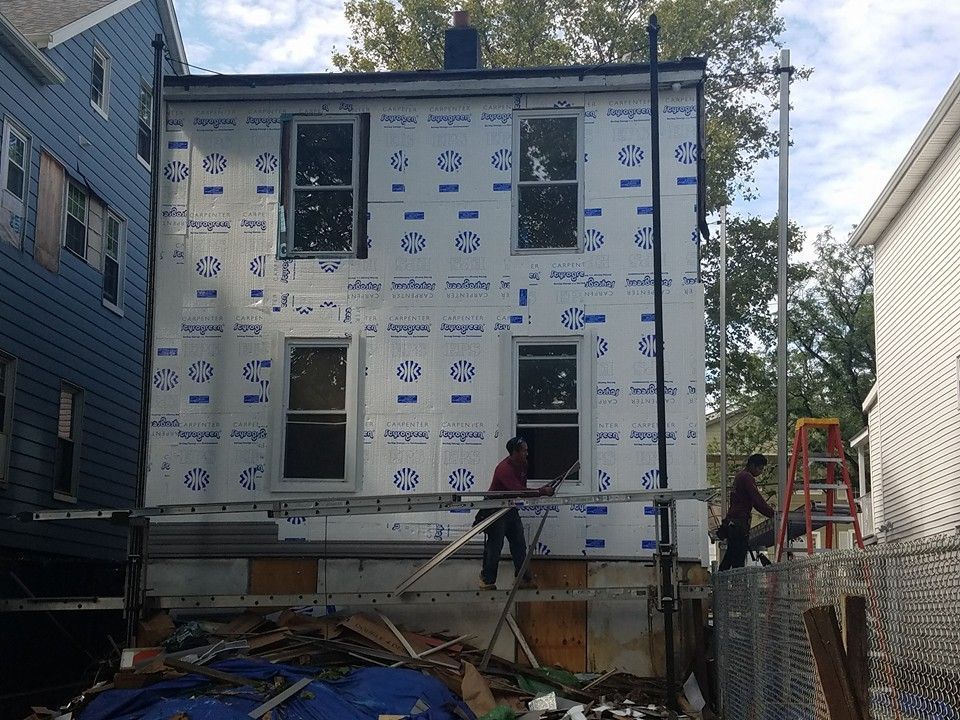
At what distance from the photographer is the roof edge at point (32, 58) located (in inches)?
580

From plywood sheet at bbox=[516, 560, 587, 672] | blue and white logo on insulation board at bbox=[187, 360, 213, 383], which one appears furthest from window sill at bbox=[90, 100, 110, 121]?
plywood sheet at bbox=[516, 560, 587, 672]

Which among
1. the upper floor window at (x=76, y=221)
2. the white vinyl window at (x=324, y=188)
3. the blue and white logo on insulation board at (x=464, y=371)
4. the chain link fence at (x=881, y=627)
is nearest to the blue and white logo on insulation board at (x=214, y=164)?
the white vinyl window at (x=324, y=188)

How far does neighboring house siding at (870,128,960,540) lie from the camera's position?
1850cm

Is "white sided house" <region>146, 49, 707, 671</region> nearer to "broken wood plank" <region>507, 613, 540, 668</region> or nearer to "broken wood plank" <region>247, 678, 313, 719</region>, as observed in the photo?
"broken wood plank" <region>507, 613, 540, 668</region>

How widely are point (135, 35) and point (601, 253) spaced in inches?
449

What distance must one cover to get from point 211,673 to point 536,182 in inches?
260

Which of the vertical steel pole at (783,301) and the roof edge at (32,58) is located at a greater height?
the roof edge at (32,58)

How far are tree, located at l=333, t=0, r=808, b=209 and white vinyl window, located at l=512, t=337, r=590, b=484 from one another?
17397 mm

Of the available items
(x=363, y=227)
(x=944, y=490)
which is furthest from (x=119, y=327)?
(x=944, y=490)

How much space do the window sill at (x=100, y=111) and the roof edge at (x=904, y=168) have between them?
13027 mm

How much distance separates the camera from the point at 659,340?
38.7 ft

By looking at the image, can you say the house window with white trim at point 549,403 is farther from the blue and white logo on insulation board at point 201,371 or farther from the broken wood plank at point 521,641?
the blue and white logo on insulation board at point 201,371

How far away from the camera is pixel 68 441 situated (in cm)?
1691

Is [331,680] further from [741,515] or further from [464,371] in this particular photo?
[741,515]
